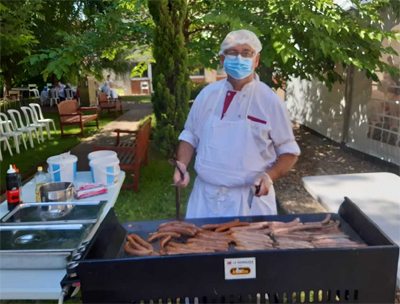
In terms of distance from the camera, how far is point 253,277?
3.67 ft

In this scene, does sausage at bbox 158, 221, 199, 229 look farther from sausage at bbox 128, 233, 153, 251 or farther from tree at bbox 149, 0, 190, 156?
tree at bbox 149, 0, 190, 156

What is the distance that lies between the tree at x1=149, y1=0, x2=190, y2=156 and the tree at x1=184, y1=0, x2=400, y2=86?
39cm

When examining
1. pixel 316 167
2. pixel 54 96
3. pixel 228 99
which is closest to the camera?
pixel 228 99

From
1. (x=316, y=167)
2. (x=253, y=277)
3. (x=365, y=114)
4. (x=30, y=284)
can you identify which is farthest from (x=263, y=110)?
(x=365, y=114)

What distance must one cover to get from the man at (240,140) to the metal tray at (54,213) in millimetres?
570

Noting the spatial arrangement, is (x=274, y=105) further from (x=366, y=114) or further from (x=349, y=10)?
(x=366, y=114)

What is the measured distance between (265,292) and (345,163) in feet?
23.4

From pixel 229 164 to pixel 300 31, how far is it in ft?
11.2

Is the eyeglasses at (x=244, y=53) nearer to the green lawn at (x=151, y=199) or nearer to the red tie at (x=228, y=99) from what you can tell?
the red tie at (x=228, y=99)

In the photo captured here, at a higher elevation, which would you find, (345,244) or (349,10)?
(349,10)

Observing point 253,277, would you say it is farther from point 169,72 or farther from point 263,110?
point 169,72

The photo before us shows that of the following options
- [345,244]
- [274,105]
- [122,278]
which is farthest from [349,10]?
[122,278]

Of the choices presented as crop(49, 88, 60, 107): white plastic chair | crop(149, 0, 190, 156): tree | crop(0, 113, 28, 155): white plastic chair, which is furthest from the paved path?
crop(49, 88, 60, 107): white plastic chair

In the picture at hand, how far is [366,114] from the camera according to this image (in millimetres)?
7961
